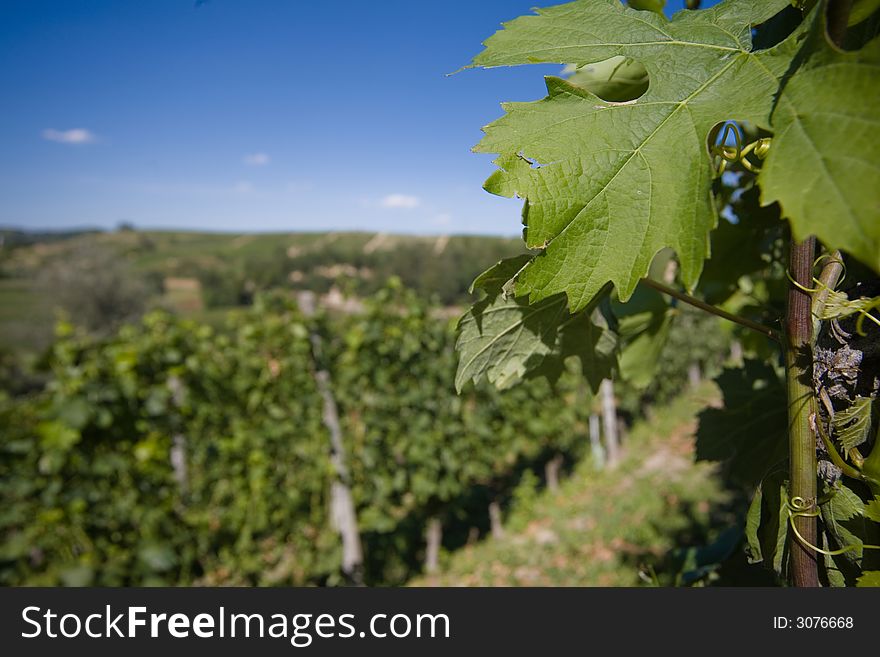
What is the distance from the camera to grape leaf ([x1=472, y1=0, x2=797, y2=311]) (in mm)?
747

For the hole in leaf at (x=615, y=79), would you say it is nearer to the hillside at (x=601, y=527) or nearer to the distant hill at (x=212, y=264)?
the hillside at (x=601, y=527)

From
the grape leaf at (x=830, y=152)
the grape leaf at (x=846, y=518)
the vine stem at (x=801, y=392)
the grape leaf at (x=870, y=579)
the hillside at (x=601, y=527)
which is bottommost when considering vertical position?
the hillside at (x=601, y=527)

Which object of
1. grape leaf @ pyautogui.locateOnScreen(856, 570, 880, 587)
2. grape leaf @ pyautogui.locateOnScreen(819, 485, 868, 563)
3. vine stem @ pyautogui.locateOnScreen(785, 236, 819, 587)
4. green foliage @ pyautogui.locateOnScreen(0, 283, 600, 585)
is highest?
vine stem @ pyautogui.locateOnScreen(785, 236, 819, 587)

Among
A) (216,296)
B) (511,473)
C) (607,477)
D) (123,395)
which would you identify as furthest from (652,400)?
(216,296)

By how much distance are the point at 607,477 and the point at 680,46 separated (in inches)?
416

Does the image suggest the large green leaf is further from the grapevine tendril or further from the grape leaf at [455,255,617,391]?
the grapevine tendril

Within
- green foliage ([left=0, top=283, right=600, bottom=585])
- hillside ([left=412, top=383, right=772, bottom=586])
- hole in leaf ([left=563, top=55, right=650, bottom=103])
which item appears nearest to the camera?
hole in leaf ([left=563, top=55, right=650, bottom=103])

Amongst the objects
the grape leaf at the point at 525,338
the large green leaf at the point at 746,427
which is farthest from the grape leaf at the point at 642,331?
the grape leaf at the point at 525,338

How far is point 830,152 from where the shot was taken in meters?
0.61

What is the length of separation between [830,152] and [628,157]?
0.24 meters

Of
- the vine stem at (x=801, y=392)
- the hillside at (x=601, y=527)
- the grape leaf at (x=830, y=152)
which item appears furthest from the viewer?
the hillside at (x=601, y=527)

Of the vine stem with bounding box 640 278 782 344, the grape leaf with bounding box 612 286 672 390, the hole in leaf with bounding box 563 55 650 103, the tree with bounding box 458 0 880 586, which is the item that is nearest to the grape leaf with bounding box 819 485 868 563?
the tree with bounding box 458 0 880 586

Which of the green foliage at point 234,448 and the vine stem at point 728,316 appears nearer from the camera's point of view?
the vine stem at point 728,316

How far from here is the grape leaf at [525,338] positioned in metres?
1.09
